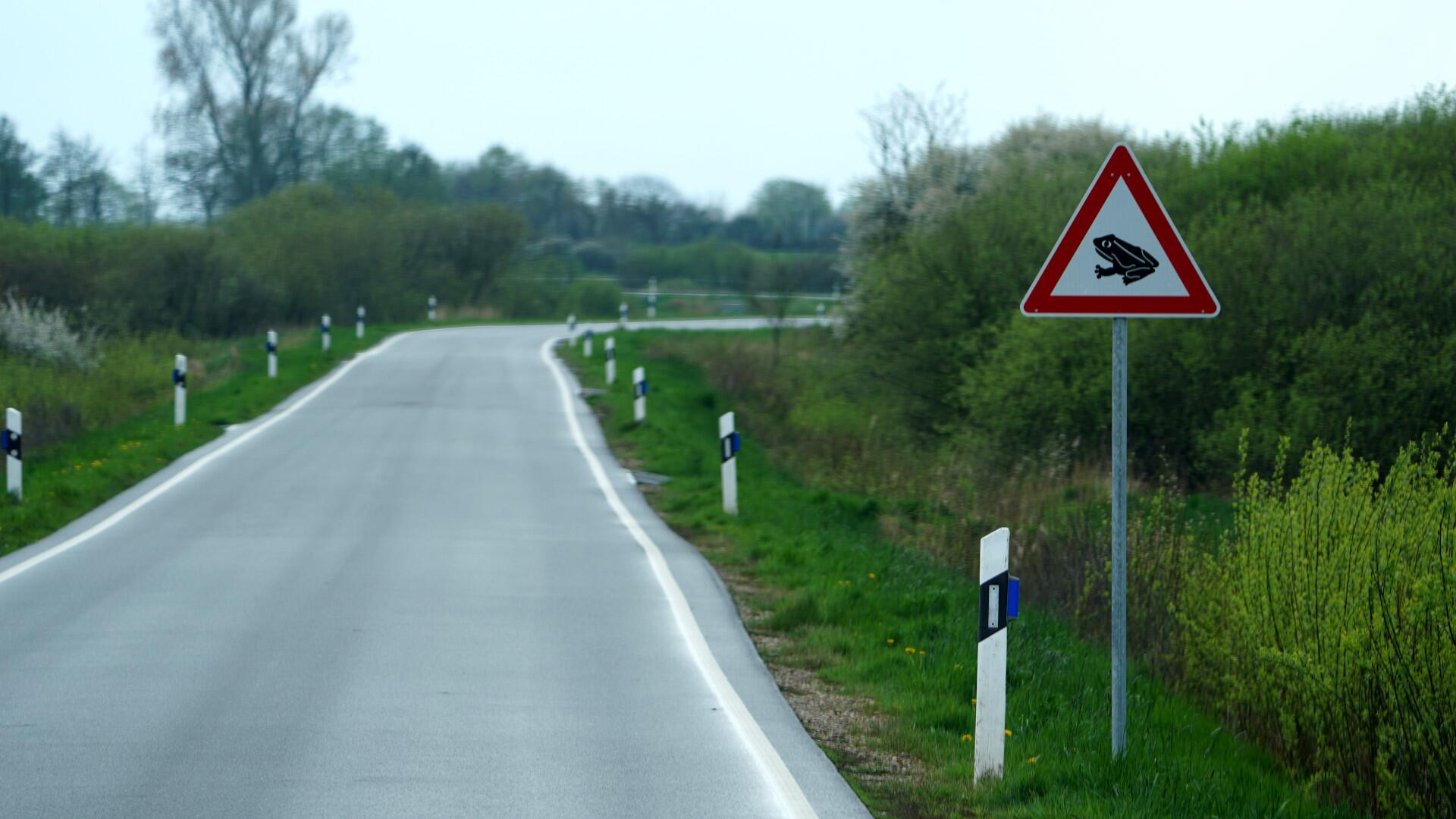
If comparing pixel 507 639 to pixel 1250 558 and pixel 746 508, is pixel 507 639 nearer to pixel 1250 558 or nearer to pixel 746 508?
pixel 1250 558

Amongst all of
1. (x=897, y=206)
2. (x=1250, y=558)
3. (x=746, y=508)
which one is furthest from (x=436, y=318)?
(x=1250, y=558)

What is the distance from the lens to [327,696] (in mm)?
7074

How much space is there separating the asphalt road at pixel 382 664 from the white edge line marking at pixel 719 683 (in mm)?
22

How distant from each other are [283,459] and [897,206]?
17811 millimetres

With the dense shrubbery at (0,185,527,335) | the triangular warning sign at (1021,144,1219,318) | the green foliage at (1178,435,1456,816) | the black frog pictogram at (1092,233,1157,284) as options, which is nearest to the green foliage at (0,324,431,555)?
the dense shrubbery at (0,185,527,335)

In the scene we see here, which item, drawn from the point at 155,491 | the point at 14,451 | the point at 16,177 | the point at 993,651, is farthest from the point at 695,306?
the point at 993,651

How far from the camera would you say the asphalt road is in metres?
5.71

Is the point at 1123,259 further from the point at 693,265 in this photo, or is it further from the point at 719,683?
the point at 693,265

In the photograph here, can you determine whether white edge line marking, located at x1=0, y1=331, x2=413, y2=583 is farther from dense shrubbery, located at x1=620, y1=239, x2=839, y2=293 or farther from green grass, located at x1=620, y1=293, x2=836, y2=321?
dense shrubbery, located at x1=620, y1=239, x2=839, y2=293

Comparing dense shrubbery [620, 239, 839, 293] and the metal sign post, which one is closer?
the metal sign post

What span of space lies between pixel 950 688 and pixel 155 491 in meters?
10.1

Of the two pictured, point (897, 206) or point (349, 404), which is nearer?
point (349, 404)

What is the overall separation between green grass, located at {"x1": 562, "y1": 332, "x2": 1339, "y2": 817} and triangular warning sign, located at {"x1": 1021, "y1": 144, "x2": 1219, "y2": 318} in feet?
6.45

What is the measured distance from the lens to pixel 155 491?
14.6 m
